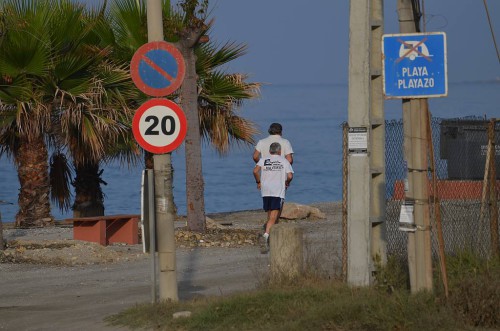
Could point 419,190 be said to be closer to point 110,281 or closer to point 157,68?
point 157,68

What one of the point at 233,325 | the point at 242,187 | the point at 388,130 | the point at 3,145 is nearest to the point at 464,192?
the point at 388,130

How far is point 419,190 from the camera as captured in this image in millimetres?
10438

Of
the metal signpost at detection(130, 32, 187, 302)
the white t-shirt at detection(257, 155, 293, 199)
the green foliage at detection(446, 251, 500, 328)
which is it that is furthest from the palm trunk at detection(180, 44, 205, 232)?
the green foliage at detection(446, 251, 500, 328)

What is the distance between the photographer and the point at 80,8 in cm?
2267

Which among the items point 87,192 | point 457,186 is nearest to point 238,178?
point 87,192

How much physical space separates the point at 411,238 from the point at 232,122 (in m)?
14.6

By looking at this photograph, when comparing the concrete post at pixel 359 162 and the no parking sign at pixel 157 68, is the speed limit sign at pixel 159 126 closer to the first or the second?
the no parking sign at pixel 157 68

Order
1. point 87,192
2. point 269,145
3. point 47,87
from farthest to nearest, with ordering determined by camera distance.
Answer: point 87,192 < point 47,87 < point 269,145

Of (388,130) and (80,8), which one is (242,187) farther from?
(388,130)

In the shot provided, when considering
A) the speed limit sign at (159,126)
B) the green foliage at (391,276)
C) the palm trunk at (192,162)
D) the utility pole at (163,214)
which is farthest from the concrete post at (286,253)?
the palm trunk at (192,162)

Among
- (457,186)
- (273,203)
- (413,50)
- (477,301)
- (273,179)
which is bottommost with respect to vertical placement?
(477,301)

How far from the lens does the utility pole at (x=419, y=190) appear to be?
10398mm

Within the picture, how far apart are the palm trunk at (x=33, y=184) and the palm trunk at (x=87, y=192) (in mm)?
2433

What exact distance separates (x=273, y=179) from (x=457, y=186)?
8.96 feet
